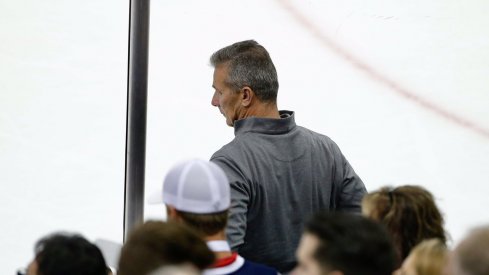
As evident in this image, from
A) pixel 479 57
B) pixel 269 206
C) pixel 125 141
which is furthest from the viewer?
pixel 479 57

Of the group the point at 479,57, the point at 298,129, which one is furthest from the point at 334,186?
the point at 479,57

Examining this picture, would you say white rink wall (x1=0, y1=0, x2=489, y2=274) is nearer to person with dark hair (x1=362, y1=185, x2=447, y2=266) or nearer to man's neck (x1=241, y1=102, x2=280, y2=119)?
man's neck (x1=241, y1=102, x2=280, y2=119)

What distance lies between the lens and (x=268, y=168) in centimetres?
225

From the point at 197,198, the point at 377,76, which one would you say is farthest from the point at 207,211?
the point at 377,76

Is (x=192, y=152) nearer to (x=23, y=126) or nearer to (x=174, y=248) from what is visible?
(x=23, y=126)

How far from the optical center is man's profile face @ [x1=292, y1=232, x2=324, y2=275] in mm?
Answer: 1411

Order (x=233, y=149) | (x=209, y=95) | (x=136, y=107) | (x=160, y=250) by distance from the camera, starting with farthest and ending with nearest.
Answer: (x=209, y=95)
(x=136, y=107)
(x=233, y=149)
(x=160, y=250)

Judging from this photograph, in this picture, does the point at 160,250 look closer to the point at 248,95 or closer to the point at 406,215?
the point at 406,215

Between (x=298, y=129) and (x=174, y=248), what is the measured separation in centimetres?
102

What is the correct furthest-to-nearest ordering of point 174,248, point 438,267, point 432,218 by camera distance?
point 432,218 → point 438,267 → point 174,248

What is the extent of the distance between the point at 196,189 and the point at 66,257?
0.32 m

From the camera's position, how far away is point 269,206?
88.4 inches

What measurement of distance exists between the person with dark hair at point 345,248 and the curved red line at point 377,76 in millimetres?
2217

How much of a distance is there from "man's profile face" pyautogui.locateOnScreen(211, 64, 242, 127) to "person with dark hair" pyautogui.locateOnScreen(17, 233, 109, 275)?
0.92 meters
